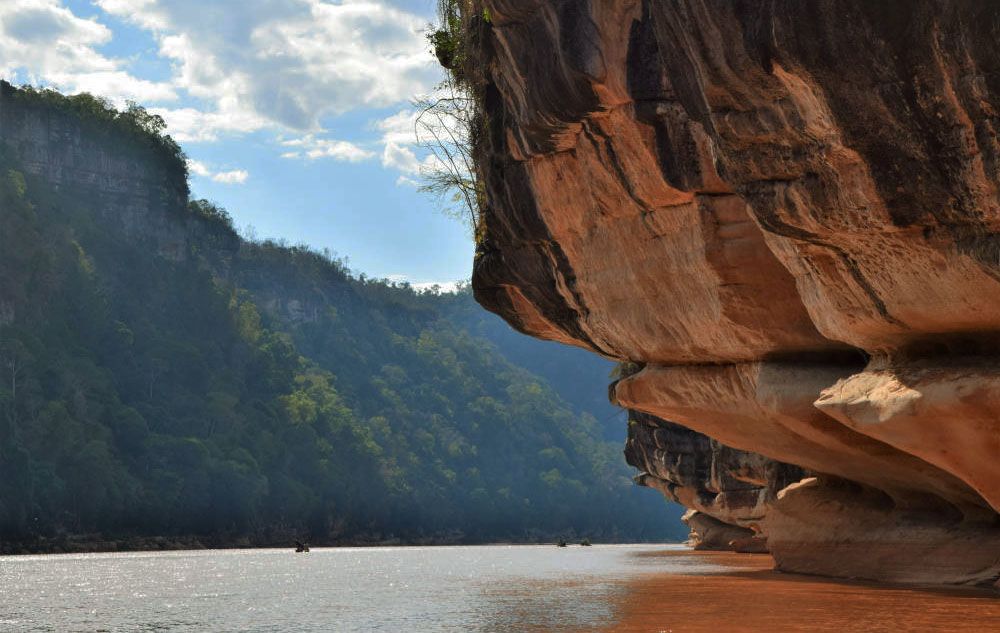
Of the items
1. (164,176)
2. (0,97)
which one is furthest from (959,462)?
(164,176)

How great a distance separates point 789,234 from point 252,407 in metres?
93.9

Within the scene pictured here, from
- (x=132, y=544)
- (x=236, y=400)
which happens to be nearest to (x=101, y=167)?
(x=236, y=400)

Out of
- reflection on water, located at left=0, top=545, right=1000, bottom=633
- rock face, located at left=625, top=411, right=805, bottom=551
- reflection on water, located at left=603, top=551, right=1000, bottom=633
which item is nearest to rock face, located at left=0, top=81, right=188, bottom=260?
rock face, located at left=625, top=411, right=805, bottom=551

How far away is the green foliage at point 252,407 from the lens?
7650 centimetres

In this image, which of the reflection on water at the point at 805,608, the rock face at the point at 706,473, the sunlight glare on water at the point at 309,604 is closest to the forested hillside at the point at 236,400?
the rock face at the point at 706,473

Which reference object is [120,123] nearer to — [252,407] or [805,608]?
[252,407]

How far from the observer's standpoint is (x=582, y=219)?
15.6m

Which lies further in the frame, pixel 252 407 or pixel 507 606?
pixel 252 407

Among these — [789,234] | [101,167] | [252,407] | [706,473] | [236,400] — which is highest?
[101,167]

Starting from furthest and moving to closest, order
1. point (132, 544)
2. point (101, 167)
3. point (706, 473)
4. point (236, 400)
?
point (101, 167), point (236, 400), point (132, 544), point (706, 473)

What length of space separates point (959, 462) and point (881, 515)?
590 centimetres

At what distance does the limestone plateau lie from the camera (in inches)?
351

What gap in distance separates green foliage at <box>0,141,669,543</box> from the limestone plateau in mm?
56547

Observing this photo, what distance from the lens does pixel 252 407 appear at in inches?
3991
